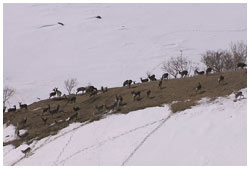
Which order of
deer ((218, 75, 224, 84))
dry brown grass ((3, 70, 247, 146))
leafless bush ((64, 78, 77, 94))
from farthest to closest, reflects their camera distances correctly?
leafless bush ((64, 78, 77, 94)) < deer ((218, 75, 224, 84)) < dry brown grass ((3, 70, 247, 146))

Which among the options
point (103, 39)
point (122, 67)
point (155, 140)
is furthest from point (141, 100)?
point (103, 39)

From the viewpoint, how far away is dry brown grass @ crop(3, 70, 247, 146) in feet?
91.7

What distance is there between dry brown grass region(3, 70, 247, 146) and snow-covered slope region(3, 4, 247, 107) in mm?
29697

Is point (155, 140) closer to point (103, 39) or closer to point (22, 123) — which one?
point (22, 123)

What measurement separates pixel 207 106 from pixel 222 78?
5.63m

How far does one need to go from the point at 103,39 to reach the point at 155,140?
7549cm

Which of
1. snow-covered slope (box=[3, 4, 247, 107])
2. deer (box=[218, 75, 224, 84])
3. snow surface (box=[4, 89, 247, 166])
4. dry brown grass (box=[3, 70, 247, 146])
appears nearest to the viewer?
snow surface (box=[4, 89, 247, 166])

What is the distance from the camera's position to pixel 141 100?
30812mm

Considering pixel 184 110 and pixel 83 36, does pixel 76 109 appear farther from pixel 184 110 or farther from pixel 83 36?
pixel 83 36

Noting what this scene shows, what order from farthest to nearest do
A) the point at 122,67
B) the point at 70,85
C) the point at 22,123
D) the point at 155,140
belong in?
the point at 122,67, the point at 70,85, the point at 22,123, the point at 155,140

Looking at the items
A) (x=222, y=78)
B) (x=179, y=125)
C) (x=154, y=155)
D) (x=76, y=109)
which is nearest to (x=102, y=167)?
(x=154, y=155)

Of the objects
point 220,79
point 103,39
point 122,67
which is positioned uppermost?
point 103,39

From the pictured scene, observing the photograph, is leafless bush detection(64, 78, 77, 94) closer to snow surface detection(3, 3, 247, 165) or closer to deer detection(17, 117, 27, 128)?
snow surface detection(3, 3, 247, 165)

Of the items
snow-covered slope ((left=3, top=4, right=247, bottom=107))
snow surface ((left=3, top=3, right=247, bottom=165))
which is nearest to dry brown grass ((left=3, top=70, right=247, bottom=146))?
snow surface ((left=3, top=3, right=247, bottom=165))
